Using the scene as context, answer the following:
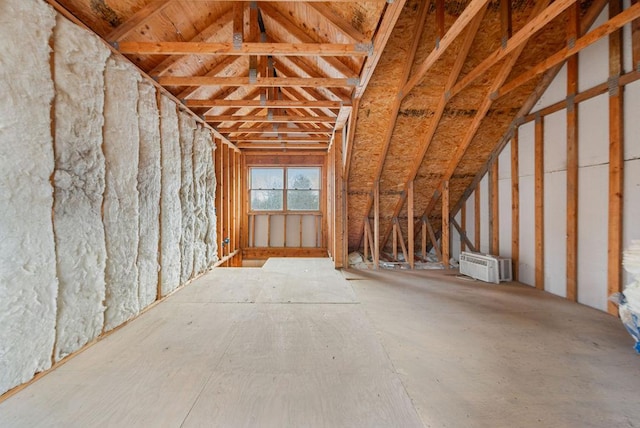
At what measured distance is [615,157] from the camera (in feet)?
7.78

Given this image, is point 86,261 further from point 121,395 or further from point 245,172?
point 245,172

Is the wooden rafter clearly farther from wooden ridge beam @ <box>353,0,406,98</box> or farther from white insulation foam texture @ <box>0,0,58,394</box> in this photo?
white insulation foam texture @ <box>0,0,58,394</box>

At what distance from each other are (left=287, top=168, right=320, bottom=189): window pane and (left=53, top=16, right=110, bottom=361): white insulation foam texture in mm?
4625

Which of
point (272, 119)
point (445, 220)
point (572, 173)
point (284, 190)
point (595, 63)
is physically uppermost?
point (595, 63)

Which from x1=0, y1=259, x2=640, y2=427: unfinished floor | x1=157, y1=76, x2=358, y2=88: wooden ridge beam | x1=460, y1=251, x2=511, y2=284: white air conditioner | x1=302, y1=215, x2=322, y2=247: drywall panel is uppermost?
x1=157, y1=76, x2=358, y2=88: wooden ridge beam

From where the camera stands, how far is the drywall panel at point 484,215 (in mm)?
4137

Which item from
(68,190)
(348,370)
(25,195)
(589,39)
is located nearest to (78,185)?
(68,190)

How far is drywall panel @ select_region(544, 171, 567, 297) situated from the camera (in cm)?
295

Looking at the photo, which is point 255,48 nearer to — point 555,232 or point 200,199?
point 200,199

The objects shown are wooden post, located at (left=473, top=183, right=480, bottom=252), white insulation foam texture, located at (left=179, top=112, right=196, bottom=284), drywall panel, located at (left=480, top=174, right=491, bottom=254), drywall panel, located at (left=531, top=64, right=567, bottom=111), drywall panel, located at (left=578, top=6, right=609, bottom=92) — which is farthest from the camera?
wooden post, located at (left=473, top=183, right=480, bottom=252)

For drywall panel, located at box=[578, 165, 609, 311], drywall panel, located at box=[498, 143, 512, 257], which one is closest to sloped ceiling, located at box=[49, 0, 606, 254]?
drywall panel, located at box=[498, 143, 512, 257]

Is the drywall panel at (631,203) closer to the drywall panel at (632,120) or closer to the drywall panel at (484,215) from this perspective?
the drywall panel at (632,120)

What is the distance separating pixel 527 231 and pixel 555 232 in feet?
1.27

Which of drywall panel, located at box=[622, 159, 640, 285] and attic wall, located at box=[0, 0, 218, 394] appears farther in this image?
drywall panel, located at box=[622, 159, 640, 285]
